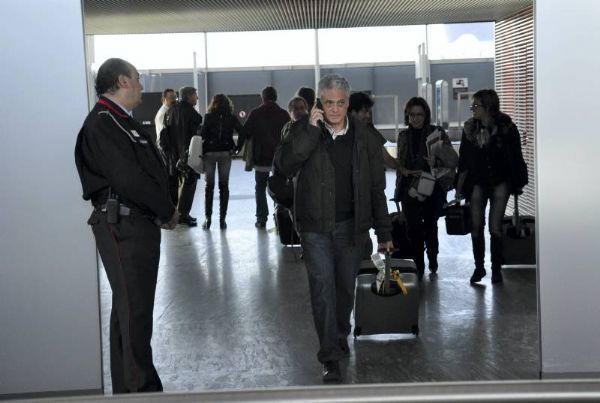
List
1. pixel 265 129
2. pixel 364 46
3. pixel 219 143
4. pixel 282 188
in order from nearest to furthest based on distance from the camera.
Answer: pixel 282 188
pixel 265 129
pixel 219 143
pixel 364 46

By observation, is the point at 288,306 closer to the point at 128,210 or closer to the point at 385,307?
the point at 385,307

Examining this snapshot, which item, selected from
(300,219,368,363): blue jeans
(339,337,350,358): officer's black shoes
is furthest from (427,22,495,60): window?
(300,219,368,363): blue jeans

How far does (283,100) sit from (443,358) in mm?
23312

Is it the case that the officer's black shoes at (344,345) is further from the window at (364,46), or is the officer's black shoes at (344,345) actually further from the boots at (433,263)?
the window at (364,46)

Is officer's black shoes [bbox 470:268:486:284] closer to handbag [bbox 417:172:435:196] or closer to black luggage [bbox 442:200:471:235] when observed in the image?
black luggage [bbox 442:200:471:235]

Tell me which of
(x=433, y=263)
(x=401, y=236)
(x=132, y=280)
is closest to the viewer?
(x=132, y=280)

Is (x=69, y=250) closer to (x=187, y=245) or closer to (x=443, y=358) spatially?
(x=443, y=358)

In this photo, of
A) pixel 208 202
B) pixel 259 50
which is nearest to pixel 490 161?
pixel 208 202

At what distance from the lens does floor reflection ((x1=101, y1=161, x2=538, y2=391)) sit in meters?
5.73

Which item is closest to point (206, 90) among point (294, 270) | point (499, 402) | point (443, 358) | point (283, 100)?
point (283, 100)

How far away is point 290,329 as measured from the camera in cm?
684

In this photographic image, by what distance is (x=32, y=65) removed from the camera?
508cm

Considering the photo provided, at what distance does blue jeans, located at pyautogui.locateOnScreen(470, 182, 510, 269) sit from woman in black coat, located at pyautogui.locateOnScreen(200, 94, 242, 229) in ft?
15.0

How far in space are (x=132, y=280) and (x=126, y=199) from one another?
0.35 m
